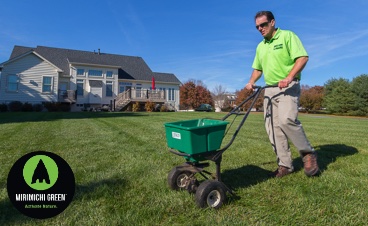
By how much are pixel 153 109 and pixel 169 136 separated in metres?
25.6

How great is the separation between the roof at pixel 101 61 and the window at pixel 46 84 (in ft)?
7.38

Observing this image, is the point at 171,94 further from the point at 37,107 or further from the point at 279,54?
the point at 279,54

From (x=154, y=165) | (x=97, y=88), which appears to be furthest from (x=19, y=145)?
(x=97, y=88)

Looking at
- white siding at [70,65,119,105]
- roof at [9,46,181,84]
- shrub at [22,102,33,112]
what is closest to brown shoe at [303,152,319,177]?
shrub at [22,102,33,112]

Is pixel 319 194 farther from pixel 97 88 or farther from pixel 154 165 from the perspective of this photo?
pixel 97 88

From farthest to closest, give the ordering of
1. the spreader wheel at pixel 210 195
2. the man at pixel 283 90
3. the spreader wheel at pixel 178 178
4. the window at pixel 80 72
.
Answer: the window at pixel 80 72
the man at pixel 283 90
the spreader wheel at pixel 178 178
the spreader wheel at pixel 210 195

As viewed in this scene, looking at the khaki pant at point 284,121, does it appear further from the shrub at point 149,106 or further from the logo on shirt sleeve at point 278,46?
the shrub at point 149,106

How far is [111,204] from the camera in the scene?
2406mm

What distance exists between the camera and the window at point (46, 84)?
25453mm

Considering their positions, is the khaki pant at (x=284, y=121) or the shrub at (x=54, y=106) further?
the shrub at (x=54, y=106)

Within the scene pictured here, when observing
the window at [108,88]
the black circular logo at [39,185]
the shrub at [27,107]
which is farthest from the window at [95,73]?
the black circular logo at [39,185]

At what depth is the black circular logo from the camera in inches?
86.0

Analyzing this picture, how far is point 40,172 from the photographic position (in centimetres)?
224

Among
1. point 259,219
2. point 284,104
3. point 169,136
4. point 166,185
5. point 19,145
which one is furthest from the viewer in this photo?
point 19,145
